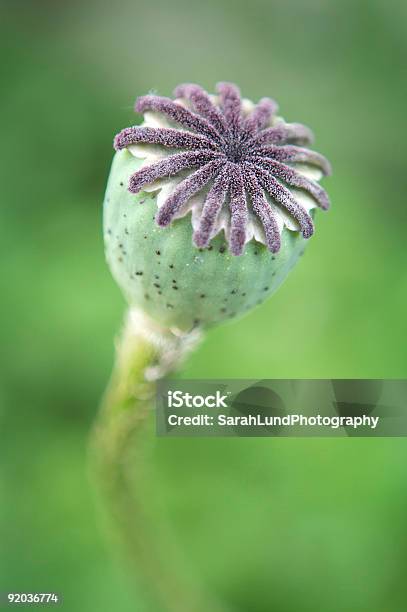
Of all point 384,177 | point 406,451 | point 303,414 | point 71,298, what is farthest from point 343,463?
point 384,177

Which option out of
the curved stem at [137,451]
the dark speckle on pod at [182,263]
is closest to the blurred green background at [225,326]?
the curved stem at [137,451]

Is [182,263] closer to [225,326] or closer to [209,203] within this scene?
[209,203]

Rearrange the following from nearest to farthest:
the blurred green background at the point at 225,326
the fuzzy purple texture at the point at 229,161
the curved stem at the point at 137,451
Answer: the fuzzy purple texture at the point at 229,161
the curved stem at the point at 137,451
the blurred green background at the point at 225,326

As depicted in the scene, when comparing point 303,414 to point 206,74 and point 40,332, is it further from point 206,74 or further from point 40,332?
point 206,74

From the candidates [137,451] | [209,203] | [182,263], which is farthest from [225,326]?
[209,203]

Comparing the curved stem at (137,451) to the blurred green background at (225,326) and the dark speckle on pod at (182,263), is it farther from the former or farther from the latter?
the blurred green background at (225,326)

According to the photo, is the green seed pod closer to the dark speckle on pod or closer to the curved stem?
the dark speckle on pod

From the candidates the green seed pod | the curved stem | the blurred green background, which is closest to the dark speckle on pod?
the green seed pod
